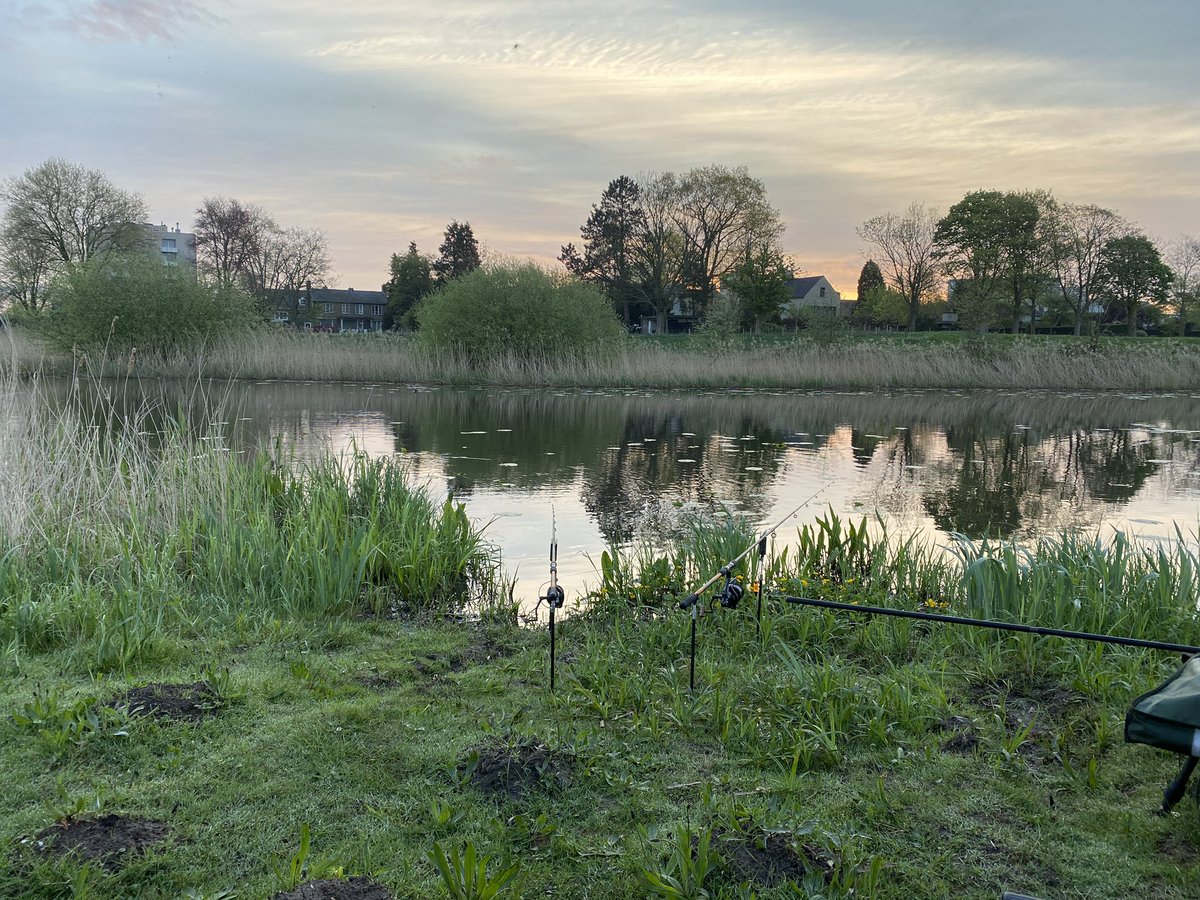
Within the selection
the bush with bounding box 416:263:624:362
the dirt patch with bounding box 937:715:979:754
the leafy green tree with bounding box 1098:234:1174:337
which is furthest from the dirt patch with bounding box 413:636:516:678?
the leafy green tree with bounding box 1098:234:1174:337

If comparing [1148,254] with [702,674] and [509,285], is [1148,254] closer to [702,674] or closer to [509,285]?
[509,285]

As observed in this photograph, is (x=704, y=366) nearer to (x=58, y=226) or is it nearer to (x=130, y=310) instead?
(x=130, y=310)

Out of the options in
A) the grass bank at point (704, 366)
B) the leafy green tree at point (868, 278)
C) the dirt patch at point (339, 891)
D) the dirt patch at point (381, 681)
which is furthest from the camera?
the leafy green tree at point (868, 278)

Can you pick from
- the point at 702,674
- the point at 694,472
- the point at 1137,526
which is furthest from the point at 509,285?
the point at 702,674

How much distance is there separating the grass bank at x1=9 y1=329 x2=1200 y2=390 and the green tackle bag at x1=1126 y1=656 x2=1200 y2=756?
881 inches

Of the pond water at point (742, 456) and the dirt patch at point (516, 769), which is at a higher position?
the pond water at point (742, 456)

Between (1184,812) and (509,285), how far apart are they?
80.5 ft

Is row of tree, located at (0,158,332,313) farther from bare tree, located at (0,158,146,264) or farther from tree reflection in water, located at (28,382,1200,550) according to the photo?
tree reflection in water, located at (28,382,1200,550)

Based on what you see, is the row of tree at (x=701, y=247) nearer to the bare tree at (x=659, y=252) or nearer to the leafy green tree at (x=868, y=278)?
the bare tree at (x=659, y=252)

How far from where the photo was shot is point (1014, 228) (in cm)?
5691

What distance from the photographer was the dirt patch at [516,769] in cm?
308

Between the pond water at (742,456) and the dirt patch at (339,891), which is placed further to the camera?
the pond water at (742,456)

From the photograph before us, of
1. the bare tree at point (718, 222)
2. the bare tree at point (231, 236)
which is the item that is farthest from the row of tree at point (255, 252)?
the bare tree at point (718, 222)

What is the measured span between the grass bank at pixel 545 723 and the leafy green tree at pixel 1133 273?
Result: 192 feet
